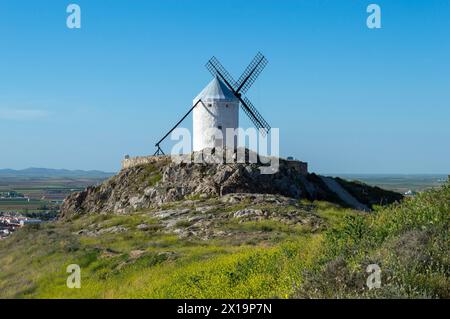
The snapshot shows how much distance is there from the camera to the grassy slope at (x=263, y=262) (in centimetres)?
1237

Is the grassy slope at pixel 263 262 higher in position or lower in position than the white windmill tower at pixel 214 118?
lower

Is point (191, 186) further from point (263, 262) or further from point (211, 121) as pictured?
point (263, 262)

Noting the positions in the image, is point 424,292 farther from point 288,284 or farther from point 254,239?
point 254,239

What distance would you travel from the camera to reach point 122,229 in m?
35.9

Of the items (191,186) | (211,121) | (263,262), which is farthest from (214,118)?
(263,262)

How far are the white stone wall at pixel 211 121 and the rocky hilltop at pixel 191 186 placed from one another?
373cm

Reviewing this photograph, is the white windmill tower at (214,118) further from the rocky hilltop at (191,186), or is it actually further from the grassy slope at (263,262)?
the grassy slope at (263,262)

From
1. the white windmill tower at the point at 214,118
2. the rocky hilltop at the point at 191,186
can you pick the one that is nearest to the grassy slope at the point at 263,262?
the rocky hilltop at the point at 191,186

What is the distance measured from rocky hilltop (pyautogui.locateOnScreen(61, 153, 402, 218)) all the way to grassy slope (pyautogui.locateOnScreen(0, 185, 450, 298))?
14.7m

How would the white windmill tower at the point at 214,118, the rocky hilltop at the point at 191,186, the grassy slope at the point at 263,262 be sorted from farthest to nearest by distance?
the white windmill tower at the point at 214,118, the rocky hilltop at the point at 191,186, the grassy slope at the point at 263,262

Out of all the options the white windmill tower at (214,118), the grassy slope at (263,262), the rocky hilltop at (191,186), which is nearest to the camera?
the grassy slope at (263,262)

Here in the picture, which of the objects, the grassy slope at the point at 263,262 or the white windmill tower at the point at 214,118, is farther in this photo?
the white windmill tower at the point at 214,118

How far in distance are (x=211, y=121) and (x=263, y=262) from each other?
123 feet

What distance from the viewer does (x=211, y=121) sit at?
178ft
